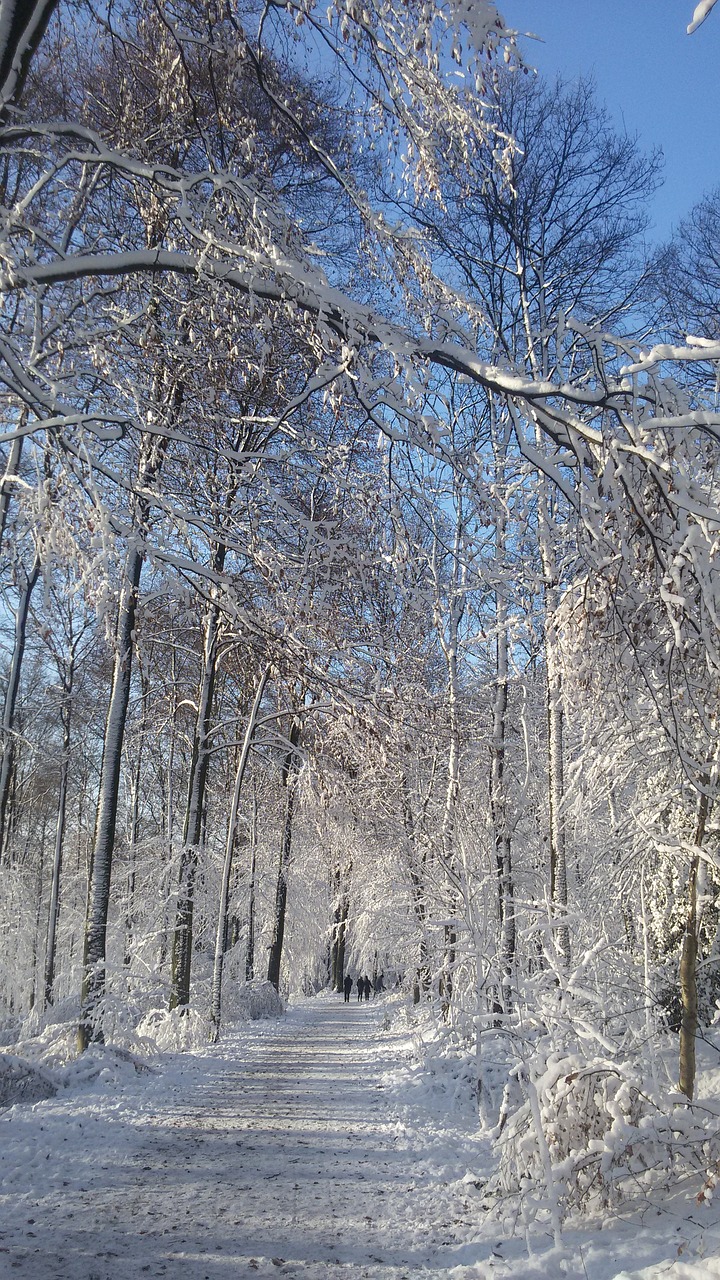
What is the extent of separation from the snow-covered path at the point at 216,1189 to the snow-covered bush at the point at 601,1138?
686mm

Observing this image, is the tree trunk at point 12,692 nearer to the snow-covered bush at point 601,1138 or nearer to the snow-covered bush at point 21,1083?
the snow-covered bush at point 21,1083

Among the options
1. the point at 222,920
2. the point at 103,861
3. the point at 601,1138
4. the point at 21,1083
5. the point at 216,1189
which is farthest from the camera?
the point at 222,920

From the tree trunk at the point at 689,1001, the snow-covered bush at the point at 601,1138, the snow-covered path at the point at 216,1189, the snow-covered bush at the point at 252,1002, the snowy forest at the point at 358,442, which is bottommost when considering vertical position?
the snow-covered bush at the point at 252,1002

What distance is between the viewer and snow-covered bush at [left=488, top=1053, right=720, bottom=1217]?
4.81 metres

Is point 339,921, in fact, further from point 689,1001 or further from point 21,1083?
point 689,1001

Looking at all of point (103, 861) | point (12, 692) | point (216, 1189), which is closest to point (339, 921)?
point (12, 692)

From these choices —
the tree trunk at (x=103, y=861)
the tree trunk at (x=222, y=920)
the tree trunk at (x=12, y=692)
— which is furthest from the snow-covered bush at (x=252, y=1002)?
the tree trunk at (x=103, y=861)

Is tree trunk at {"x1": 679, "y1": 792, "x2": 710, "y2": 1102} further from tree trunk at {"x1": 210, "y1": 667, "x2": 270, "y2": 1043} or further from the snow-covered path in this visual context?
tree trunk at {"x1": 210, "y1": 667, "x2": 270, "y2": 1043}

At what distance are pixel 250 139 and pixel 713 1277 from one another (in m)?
6.47

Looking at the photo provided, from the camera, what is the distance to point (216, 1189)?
5551 mm

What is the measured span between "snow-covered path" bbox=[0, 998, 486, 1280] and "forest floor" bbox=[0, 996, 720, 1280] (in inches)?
0.7

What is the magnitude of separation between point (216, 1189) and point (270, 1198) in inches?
16.2

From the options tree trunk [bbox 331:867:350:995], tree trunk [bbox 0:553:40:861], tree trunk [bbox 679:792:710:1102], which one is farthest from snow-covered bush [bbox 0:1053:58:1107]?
tree trunk [bbox 331:867:350:995]

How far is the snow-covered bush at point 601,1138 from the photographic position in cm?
481
